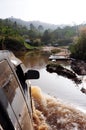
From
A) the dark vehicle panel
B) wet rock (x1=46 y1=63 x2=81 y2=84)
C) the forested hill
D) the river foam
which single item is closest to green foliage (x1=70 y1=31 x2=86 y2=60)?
the forested hill

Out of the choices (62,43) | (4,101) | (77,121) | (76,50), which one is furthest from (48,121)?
(62,43)

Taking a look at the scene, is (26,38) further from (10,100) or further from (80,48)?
(10,100)

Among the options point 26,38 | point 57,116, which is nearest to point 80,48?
point 57,116

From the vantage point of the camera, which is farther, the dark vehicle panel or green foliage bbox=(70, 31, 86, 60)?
green foliage bbox=(70, 31, 86, 60)

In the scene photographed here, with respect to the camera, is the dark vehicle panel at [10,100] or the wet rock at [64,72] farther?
the wet rock at [64,72]

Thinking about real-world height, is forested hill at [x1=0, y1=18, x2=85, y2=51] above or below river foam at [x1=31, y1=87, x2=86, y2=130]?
below

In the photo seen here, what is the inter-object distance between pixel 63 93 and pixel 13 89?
10243 millimetres

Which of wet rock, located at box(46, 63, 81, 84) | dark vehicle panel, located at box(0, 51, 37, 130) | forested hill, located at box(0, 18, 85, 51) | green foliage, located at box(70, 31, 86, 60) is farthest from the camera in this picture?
forested hill, located at box(0, 18, 85, 51)

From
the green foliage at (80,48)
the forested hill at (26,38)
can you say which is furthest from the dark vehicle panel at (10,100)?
the forested hill at (26,38)

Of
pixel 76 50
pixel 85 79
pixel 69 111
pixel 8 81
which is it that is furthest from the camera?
pixel 76 50

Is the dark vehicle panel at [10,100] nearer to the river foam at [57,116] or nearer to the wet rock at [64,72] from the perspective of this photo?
the river foam at [57,116]

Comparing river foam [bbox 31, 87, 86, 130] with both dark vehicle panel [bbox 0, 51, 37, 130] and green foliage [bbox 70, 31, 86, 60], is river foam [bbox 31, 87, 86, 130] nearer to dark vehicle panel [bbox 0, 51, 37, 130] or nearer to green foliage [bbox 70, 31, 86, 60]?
dark vehicle panel [bbox 0, 51, 37, 130]

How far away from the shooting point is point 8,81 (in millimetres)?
2463

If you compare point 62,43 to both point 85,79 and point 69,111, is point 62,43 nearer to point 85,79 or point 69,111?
point 85,79
